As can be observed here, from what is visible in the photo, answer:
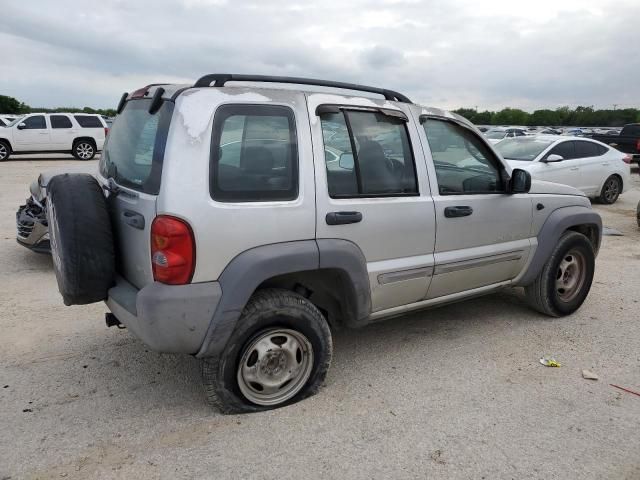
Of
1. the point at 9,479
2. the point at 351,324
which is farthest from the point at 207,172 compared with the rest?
the point at 9,479

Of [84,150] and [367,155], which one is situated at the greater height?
[367,155]

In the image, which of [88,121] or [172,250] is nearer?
[172,250]

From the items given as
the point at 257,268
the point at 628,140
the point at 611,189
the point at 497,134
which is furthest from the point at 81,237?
the point at 497,134

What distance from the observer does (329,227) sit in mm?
3012

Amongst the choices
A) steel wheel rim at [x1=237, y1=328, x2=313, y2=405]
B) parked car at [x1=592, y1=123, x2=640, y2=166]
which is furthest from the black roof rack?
parked car at [x1=592, y1=123, x2=640, y2=166]

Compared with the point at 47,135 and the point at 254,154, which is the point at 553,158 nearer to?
the point at 254,154

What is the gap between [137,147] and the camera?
3.04m

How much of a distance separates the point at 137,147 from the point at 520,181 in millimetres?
2661

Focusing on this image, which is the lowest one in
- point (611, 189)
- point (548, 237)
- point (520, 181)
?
point (611, 189)

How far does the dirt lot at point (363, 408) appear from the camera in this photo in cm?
258

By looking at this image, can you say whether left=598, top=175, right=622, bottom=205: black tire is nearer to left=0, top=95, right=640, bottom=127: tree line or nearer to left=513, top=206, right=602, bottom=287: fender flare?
left=513, top=206, right=602, bottom=287: fender flare

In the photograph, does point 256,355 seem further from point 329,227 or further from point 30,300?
point 30,300

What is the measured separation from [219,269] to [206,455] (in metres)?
0.94

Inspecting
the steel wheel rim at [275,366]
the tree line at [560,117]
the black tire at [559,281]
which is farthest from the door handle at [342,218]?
the tree line at [560,117]
